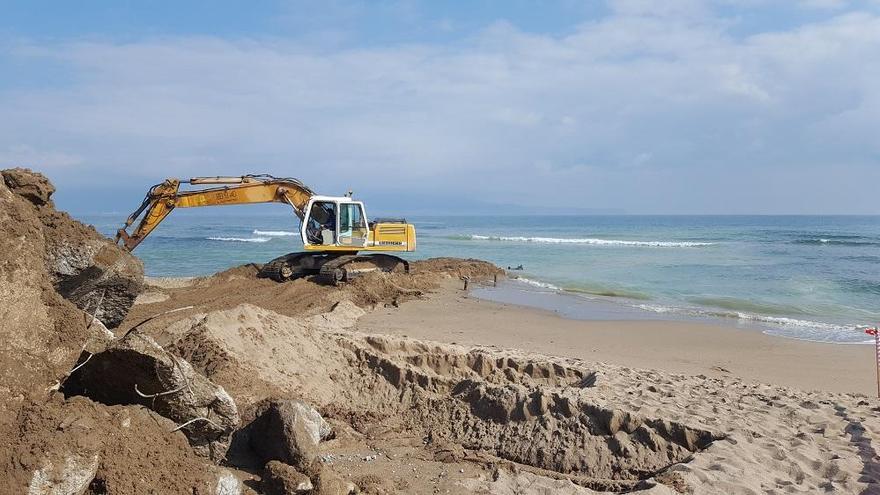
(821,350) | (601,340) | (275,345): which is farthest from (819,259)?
(275,345)

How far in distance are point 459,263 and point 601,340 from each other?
11.3 m

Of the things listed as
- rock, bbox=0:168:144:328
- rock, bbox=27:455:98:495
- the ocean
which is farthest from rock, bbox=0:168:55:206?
the ocean

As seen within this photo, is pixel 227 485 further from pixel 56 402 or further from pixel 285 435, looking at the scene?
pixel 56 402

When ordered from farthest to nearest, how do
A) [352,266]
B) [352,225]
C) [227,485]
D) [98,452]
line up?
[352,225] → [352,266] → [227,485] → [98,452]

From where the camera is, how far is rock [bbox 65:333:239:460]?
4.13 meters

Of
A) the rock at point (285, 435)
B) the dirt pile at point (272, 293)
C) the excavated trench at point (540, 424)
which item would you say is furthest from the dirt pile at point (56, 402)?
the dirt pile at point (272, 293)

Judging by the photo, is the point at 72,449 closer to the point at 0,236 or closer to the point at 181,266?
the point at 0,236

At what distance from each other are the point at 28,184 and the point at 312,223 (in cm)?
1226

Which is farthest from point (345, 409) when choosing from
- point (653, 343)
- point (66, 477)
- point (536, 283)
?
point (536, 283)

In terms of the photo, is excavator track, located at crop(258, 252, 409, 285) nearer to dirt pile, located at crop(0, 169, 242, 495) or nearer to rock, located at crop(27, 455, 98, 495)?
dirt pile, located at crop(0, 169, 242, 495)

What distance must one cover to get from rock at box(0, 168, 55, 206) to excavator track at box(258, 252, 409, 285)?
11.5 m

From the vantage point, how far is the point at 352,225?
17406 mm

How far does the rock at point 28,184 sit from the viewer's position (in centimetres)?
479

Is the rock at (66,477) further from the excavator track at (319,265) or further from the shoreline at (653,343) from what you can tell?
the excavator track at (319,265)
